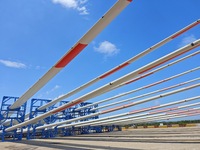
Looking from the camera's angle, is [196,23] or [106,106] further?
[106,106]

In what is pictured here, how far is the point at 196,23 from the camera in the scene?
780 centimetres

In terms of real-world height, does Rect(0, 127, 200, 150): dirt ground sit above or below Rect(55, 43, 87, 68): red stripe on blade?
below

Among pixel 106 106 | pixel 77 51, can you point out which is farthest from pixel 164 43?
pixel 106 106

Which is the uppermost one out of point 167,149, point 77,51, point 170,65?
point 170,65

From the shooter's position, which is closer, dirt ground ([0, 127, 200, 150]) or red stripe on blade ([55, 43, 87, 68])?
red stripe on blade ([55, 43, 87, 68])

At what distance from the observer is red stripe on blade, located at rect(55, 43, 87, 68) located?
6031 mm

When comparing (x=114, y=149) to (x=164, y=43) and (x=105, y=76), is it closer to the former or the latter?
(x=105, y=76)

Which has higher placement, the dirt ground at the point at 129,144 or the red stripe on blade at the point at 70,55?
the red stripe on blade at the point at 70,55

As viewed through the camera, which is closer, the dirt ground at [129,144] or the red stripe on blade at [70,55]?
the red stripe on blade at [70,55]

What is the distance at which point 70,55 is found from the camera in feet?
22.0

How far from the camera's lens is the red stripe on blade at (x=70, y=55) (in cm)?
603

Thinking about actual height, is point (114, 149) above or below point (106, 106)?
below

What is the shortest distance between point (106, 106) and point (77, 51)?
1587 cm

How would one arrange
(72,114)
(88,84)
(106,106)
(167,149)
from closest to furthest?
(167,149), (88,84), (106,106), (72,114)
